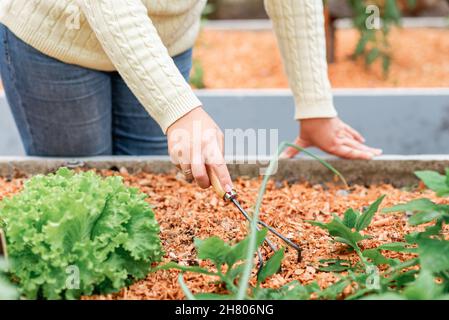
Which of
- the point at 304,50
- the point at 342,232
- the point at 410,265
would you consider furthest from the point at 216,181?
the point at 304,50

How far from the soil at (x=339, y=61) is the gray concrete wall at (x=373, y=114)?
45.1 inches

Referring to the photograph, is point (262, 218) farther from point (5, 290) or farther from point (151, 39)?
point (5, 290)

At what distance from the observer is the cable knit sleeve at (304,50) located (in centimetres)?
187

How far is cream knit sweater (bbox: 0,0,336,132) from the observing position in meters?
1.40

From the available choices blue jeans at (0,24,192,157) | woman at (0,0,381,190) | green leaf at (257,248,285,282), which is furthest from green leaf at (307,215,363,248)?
blue jeans at (0,24,192,157)

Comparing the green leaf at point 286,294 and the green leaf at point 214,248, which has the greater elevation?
the green leaf at point 214,248

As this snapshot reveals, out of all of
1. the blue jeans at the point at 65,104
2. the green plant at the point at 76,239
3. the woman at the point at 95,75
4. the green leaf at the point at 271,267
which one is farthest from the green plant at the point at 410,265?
the blue jeans at the point at 65,104

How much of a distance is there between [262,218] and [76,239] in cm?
56

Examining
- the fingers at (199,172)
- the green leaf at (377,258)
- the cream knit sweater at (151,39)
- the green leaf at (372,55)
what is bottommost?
the green leaf at (372,55)

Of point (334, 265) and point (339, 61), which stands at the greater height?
point (334, 265)

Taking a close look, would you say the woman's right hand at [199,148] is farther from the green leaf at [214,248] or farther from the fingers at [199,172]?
the green leaf at [214,248]

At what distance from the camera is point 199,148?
133 centimetres

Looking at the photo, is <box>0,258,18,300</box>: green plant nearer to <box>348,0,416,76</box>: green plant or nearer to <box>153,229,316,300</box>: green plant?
<box>153,229,316,300</box>: green plant

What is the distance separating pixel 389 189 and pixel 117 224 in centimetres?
94
